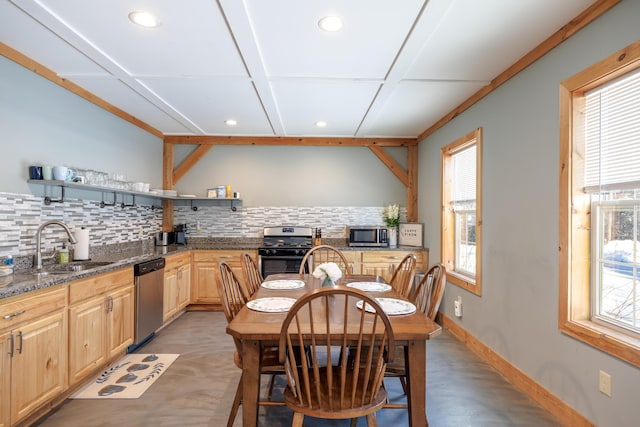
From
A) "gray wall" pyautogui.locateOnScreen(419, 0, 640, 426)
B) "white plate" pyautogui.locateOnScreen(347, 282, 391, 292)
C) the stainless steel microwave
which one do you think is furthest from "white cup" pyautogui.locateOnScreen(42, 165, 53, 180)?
"gray wall" pyautogui.locateOnScreen(419, 0, 640, 426)

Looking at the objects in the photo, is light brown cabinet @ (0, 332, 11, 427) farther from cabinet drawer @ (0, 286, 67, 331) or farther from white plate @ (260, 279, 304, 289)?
white plate @ (260, 279, 304, 289)

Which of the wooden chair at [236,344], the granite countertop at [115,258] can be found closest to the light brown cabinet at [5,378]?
the granite countertop at [115,258]

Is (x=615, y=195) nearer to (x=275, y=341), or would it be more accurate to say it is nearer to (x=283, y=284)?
(x=275, y=341)

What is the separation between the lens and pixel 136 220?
440cm

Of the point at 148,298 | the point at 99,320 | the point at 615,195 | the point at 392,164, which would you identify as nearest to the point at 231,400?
the point at 99,320

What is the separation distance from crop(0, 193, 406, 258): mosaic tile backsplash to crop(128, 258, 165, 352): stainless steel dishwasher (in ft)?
2.29

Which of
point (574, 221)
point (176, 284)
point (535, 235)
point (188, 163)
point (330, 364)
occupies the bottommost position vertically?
point (176, 284)

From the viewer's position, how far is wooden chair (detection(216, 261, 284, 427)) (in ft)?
6.52

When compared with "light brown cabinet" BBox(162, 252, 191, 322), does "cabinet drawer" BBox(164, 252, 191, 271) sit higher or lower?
higher

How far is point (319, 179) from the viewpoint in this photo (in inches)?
206

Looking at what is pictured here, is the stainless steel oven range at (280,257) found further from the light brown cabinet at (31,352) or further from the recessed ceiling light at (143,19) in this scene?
the recessed ceiling light at (143,19)

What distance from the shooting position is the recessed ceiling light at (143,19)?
2.06 m

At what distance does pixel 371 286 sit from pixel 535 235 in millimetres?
1213

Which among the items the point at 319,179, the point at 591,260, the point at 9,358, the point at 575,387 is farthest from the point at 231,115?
the point at 575,387
